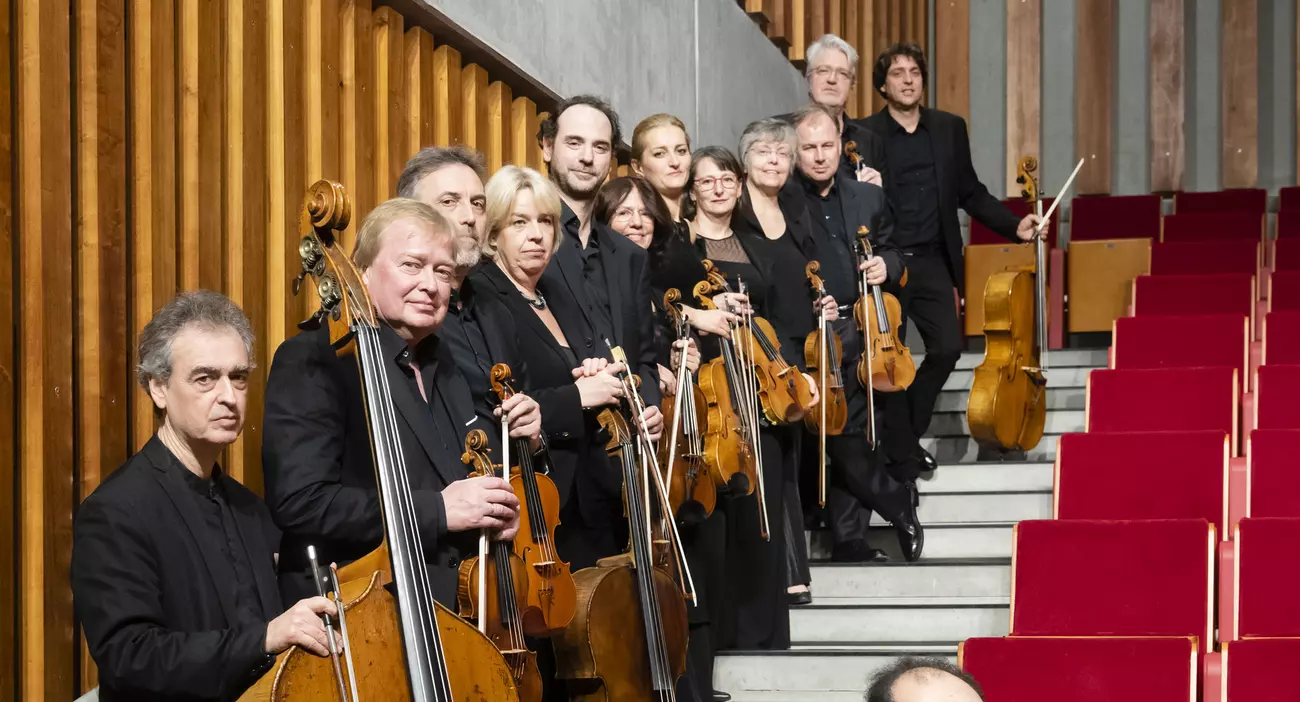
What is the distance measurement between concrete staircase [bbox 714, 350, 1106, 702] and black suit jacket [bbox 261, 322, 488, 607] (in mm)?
1261

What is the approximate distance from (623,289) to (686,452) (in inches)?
12.4

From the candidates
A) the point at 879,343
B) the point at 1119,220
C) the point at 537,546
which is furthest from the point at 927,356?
the point at 537,546

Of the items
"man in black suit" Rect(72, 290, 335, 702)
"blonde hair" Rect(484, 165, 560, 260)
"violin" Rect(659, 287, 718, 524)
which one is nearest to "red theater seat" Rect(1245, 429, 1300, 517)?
"violin" Rect(659, 287, 718, 524)

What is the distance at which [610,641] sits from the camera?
2281 mm

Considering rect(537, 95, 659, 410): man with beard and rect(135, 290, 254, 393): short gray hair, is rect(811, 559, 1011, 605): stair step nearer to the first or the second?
rect(537, 95, 659, 410): man with beard

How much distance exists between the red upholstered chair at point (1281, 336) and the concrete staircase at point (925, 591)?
0.57m

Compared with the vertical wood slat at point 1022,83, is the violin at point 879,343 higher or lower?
lower

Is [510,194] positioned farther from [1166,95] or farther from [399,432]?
[1166,95]

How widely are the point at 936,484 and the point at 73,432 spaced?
2.55 metres

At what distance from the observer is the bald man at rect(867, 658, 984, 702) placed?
4.70ft

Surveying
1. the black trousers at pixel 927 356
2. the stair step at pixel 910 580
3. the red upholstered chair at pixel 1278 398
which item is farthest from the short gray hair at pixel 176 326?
the red upholstered chair at pixel 1278 398

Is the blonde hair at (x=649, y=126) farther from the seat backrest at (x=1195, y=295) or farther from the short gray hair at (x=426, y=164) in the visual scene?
the seat backrest at (x=1195, y=295)

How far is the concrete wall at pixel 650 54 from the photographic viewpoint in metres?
3.55

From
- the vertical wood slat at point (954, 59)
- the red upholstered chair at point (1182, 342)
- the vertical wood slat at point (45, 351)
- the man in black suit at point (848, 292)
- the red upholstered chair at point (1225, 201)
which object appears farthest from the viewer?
the vertical wood slat at point (954, 59)
